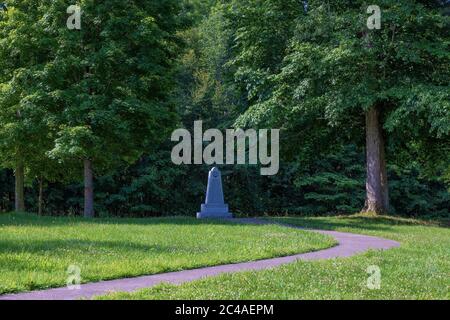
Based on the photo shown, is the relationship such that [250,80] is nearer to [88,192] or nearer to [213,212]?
[213,212]

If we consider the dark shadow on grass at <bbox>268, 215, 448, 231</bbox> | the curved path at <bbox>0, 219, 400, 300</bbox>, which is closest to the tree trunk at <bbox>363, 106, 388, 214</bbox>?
the dark shadow on grass at <bbox>268, 215, 448, 231</bbox>

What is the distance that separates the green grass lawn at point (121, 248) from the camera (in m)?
9.05

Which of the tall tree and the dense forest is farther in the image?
the dense forest

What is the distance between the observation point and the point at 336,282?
27.7ft

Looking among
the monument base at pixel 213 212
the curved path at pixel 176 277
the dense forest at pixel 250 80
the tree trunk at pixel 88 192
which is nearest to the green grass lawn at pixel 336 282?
the curved path at pixel 176 277

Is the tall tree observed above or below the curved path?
above

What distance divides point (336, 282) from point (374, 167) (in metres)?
16.5

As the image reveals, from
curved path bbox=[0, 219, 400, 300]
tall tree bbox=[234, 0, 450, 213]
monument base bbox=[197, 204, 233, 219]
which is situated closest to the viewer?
curved path bbox=[0, 219, 400, 300]

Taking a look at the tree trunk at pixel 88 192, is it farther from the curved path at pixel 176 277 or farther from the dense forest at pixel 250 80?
the curved path at pixel 176 277

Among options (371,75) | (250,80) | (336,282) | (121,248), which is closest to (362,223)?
(371,75)

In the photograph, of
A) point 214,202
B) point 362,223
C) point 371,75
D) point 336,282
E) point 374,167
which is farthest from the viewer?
point 214,202

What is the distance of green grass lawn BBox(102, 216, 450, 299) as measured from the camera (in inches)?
296

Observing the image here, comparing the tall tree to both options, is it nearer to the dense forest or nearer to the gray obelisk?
the dense forest
